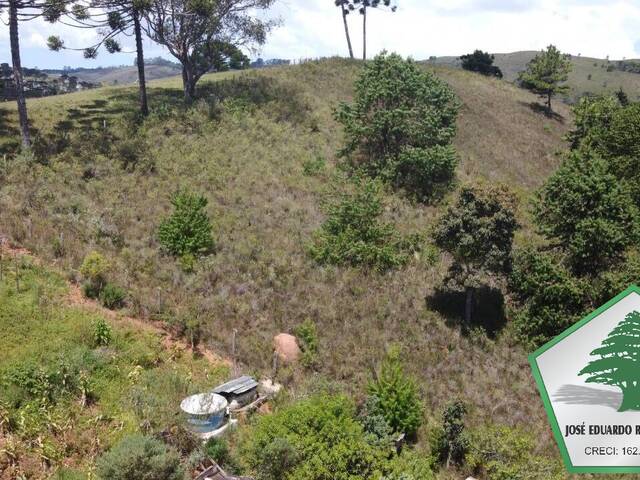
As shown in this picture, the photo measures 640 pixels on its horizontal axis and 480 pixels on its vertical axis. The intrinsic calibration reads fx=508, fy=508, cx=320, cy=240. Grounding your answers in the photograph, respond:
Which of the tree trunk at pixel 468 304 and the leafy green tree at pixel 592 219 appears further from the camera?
the tree trunk at pixel 468 304

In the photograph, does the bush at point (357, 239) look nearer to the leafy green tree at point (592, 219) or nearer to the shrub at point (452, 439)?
the leafy green tree at point (592, 219)

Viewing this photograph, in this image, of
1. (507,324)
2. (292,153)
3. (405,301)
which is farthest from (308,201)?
(507,324)

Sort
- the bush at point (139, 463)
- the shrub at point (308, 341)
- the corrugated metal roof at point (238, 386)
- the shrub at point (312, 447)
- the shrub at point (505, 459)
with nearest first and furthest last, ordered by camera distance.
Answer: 1. the bush at point (139, 463)
2. the shrub at point (312, 447)
3. the shrub at point (505, 459)
4. the corrugated metal roof at point (238, 386)
5. the shrub at point (308, 341)

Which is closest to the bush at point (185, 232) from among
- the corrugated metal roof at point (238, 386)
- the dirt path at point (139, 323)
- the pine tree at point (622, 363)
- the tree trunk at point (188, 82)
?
the dirt path at point (139, 323)

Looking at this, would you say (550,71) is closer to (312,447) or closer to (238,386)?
(238,386)

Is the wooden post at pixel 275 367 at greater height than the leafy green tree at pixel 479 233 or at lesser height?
lesser

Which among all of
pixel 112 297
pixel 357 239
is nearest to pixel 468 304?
pixel 357 239

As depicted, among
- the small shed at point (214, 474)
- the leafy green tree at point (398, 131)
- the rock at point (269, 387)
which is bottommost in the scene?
the rock at point (269, 387)

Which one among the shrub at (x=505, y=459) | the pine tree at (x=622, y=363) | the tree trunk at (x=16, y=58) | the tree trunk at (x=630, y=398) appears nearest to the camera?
the tree trunk at (x=630, y=398)

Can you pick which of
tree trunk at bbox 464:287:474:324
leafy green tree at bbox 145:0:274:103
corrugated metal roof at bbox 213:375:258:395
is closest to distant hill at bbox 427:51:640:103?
leafy green tree at bbox 145:0:274:103
